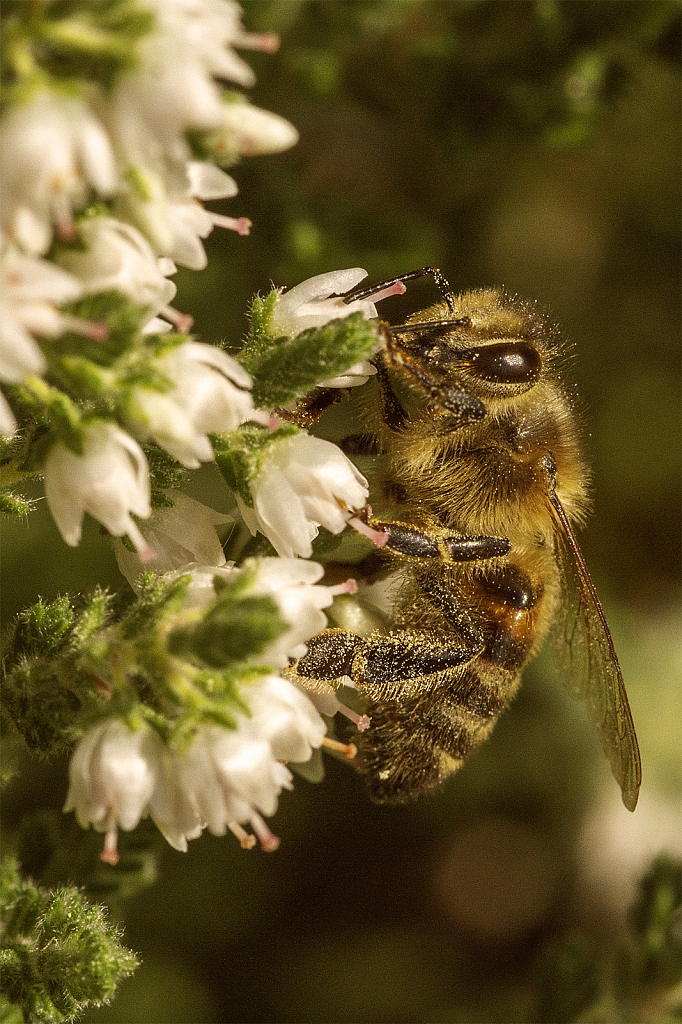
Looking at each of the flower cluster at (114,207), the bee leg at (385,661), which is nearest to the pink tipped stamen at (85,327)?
the flower cluster at (114,207)

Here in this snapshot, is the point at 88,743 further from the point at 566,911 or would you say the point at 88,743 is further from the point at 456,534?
the point at 566,911

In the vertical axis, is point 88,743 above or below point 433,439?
below

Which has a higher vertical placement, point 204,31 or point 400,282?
point 204,31

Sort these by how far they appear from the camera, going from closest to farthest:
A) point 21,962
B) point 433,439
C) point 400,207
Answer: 1. point 21,962
2. point 433,439
3. point 400,207

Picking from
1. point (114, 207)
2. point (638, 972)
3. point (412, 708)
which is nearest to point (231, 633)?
point (114, 207)

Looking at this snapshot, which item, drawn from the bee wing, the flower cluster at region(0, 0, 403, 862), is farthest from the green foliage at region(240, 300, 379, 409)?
the bee wing

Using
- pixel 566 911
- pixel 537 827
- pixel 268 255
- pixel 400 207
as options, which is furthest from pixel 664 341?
pixel 566 911

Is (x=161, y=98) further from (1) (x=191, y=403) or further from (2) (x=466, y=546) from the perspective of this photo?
(2) (x=466, y=546)

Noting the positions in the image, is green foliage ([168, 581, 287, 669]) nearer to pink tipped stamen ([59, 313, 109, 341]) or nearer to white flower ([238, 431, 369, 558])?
white flower ([238, 431, 369, 558])
